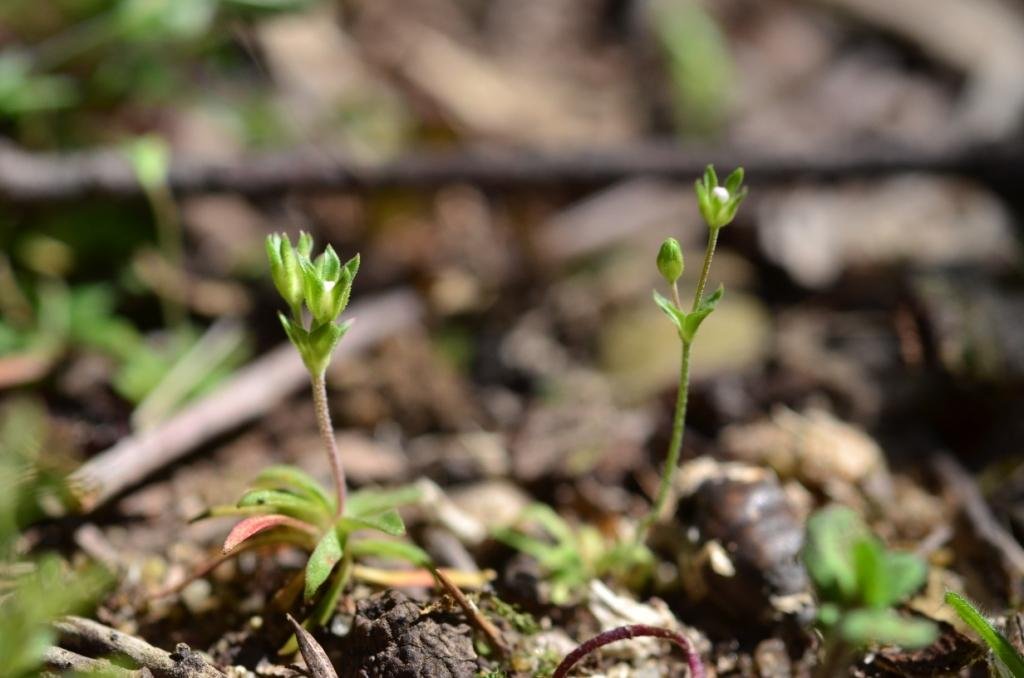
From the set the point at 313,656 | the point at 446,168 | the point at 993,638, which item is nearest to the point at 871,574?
the point at 993,638

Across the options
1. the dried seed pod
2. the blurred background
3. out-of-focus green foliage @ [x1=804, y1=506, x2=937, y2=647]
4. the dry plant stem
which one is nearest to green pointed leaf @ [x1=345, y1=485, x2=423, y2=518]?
the blurred background

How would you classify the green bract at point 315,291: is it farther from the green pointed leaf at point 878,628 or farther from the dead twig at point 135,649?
the green pointed leaf at point 878,628

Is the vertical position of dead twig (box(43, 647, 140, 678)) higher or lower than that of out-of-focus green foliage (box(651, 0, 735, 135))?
lower

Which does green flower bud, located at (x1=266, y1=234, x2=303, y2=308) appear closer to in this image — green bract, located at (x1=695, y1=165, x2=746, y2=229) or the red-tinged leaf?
the red-tinged leaf

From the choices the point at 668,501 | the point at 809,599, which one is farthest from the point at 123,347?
the point at 809,599

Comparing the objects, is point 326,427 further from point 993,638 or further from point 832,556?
point 993,638

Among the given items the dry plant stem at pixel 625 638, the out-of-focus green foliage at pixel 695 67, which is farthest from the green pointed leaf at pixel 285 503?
the out-of-focus green foliage at pixel 695 67
